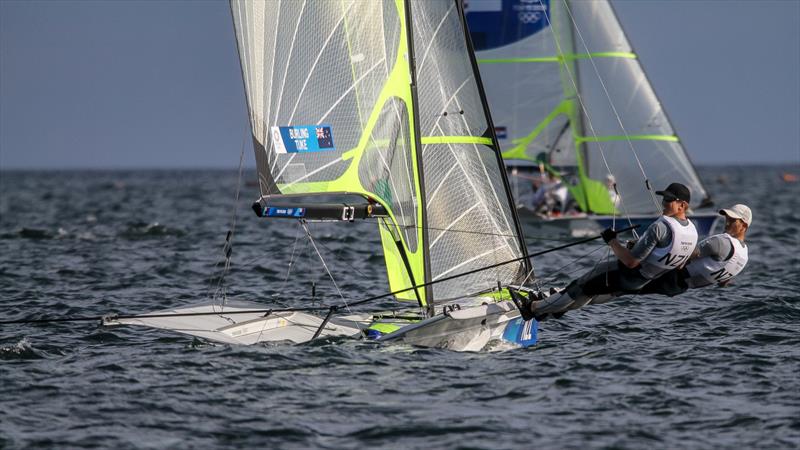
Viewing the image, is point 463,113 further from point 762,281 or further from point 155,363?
A: point 762,281

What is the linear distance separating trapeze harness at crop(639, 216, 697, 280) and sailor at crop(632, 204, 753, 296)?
1.01 feet

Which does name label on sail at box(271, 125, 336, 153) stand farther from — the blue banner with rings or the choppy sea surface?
the blue banner with rings

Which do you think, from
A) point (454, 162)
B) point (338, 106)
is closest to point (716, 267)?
point (454, 162)

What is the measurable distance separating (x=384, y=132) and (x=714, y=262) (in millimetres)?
3564

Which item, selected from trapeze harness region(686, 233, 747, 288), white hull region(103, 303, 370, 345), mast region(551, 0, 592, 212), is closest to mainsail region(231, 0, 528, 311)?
white hull region(103, 303, 370, 345)

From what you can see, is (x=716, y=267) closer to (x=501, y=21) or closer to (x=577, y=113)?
(x=577, y=113)

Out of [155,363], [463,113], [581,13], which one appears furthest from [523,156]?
[155,363]

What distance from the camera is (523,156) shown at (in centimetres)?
2748

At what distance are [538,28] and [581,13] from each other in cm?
107

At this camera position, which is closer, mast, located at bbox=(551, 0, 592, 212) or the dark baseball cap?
the dark baseball cap

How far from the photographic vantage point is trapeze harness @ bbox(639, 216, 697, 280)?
35.1 ft

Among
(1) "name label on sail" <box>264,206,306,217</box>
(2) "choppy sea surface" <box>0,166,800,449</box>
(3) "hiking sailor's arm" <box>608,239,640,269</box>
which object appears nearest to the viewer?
(2) "choppy sea surface" <box>0,166,800,449</box>

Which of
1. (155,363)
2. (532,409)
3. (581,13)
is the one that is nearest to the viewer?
(532,409)

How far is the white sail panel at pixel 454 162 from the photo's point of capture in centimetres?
1216
